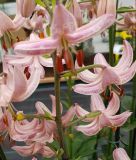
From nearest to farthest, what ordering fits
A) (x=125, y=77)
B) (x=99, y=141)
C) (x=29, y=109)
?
(x=125, y=77) < (x=99, y=141) < (x=29, y=109)

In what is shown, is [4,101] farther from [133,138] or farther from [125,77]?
[133,138]

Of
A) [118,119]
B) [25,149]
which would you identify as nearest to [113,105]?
[118,119]

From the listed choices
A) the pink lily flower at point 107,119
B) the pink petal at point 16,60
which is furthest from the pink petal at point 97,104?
the pink petal at point 16,60

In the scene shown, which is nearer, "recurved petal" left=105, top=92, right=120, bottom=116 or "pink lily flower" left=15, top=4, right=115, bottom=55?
"pink lily flower" left=15, top=4, right=115, bottom=55

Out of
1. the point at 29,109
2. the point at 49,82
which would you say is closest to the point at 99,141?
the point at 29,109

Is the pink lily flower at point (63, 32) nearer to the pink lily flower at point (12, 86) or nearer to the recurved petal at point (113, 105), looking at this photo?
the pink lily flower at point (12, 86)

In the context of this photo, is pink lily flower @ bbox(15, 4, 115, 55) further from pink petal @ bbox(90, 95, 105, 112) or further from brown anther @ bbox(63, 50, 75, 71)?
pink petal @ bbox(90, 95, 105, 112)

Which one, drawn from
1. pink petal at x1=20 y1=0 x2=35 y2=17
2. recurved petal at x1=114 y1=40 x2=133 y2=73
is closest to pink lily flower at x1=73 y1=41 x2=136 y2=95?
recurved petal at x1=114 y1=40 x2=133 y2=73
